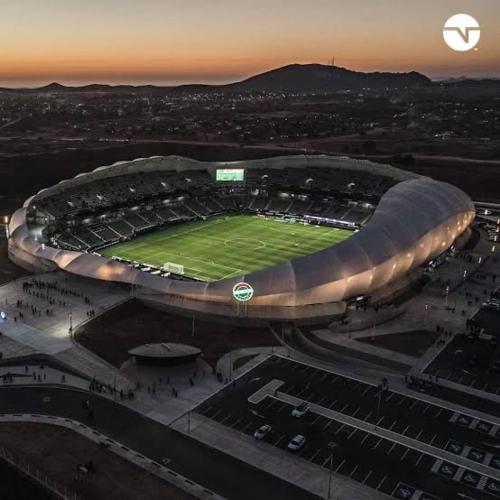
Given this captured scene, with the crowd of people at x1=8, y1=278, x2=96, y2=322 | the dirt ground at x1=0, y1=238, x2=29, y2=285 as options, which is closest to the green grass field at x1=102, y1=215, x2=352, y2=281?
the dirt ground at x1=0, y1=238, x2=29, y2=285

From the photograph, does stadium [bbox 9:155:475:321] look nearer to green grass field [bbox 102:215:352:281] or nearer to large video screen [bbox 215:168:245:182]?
green grass field [bbox 102:215:352:281]

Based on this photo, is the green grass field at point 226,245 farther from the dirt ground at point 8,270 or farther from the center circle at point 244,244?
the dirt ground at point 8,270

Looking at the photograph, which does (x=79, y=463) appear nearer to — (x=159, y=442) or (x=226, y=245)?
(x=159, y=442)

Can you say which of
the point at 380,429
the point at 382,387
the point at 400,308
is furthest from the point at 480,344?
the point at 380,429

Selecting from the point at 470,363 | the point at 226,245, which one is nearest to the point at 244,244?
the point at 226,245

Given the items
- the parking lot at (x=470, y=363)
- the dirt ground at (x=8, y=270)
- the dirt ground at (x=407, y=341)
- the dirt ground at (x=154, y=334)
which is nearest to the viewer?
the parking lot at (x=470, y=363)

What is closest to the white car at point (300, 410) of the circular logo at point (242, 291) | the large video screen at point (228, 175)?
the circular logo at point (242, 291)
